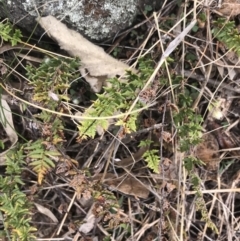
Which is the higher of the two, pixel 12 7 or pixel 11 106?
pixel 12 7

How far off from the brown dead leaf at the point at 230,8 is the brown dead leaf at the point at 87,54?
532mm

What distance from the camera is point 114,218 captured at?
218 cm

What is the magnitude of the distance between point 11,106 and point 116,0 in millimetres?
714

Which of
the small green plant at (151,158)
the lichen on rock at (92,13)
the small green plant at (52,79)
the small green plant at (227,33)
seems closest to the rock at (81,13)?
the lichen on rock at (92,13)

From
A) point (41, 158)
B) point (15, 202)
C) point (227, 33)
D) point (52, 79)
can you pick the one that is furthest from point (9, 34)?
point (227, 33)

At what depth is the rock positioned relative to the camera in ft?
7.06

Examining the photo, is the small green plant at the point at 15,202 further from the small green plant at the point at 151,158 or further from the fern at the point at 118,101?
the small green plant at the point at 151,158

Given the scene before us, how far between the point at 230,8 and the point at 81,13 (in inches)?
27.9

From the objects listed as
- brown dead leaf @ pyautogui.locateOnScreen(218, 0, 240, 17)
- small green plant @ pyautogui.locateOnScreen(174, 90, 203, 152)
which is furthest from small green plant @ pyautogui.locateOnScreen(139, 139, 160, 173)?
brown dead leaf @ pyautogui.locateOnScreen(218, 0, 240, 17)

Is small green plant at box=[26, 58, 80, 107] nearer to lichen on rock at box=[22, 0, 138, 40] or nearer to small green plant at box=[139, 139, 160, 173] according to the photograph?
lichen on rock at box=[22, 0, 138, 40]

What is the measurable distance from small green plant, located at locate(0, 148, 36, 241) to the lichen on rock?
63cm

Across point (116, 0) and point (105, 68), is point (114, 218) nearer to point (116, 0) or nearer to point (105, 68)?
point (105, 68)

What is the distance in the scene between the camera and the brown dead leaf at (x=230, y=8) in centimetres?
228

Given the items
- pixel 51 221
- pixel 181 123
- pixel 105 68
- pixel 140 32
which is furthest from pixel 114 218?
pixel 140 32
